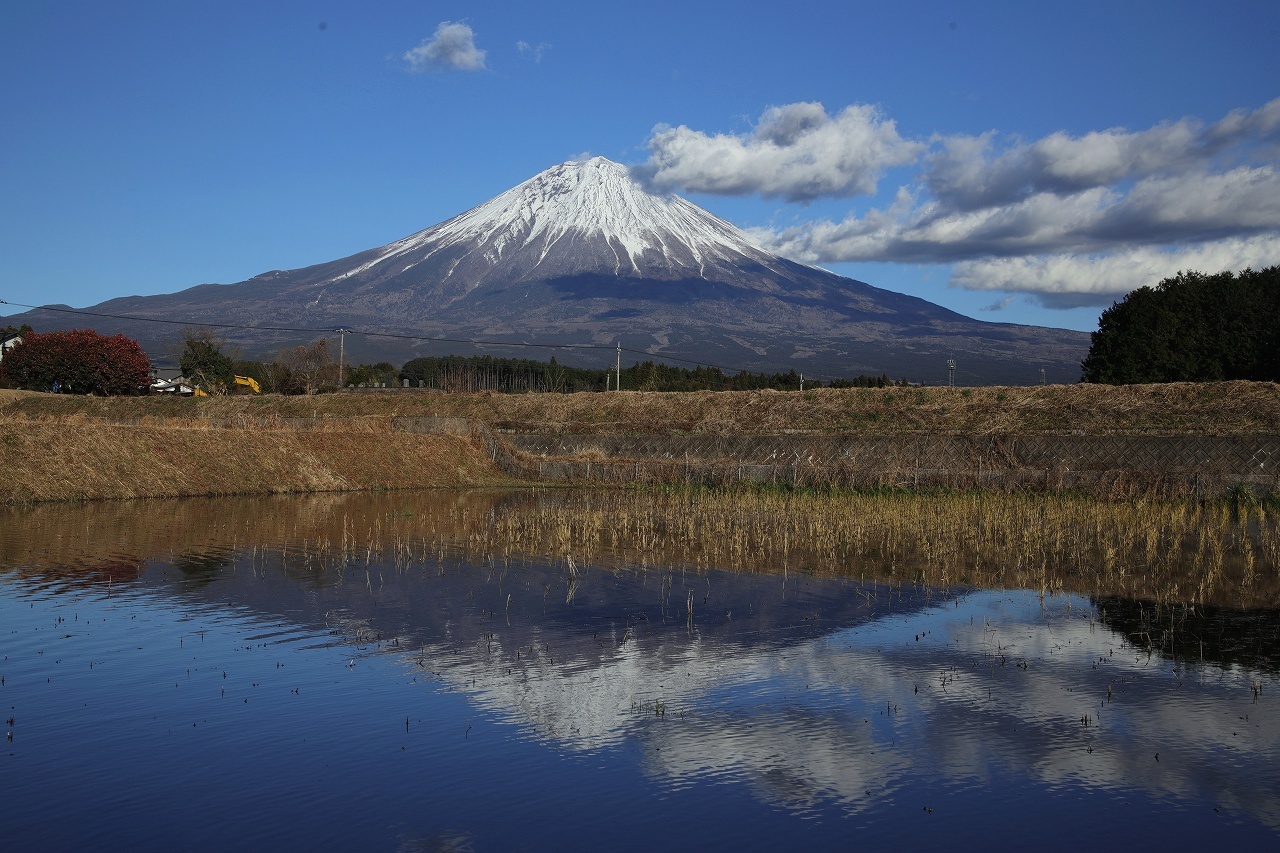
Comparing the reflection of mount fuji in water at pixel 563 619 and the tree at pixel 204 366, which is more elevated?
the tree at pixel 204 366

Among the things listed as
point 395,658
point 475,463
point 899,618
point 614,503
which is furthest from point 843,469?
point 395,658

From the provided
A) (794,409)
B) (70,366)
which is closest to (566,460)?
(794,409)

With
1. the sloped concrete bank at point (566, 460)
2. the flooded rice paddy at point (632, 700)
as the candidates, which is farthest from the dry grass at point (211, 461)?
the flooded rice paddy at point (632, 700)

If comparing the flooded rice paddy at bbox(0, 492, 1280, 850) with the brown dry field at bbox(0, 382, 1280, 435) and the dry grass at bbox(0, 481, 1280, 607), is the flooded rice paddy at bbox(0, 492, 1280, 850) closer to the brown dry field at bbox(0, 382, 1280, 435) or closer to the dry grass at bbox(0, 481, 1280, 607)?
the dry grass at bbox(0, 481, 1280, 607)

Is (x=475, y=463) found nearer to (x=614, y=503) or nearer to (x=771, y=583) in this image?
(x=614, y=503)

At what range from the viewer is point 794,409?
4434 centimetres

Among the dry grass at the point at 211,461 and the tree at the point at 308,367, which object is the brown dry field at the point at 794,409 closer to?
the dry grass at the point at 211,461

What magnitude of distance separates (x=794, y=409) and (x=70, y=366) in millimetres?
48641

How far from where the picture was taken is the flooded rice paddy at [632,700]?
6375mm

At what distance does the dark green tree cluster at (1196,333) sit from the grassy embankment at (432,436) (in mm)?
16731

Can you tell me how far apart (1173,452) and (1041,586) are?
20.3 meters

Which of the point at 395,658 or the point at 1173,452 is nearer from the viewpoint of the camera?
the point at 395,658

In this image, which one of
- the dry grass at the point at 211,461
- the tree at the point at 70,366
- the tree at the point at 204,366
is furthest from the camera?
the tree at the point at 204,366

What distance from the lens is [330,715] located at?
27.1 ft
